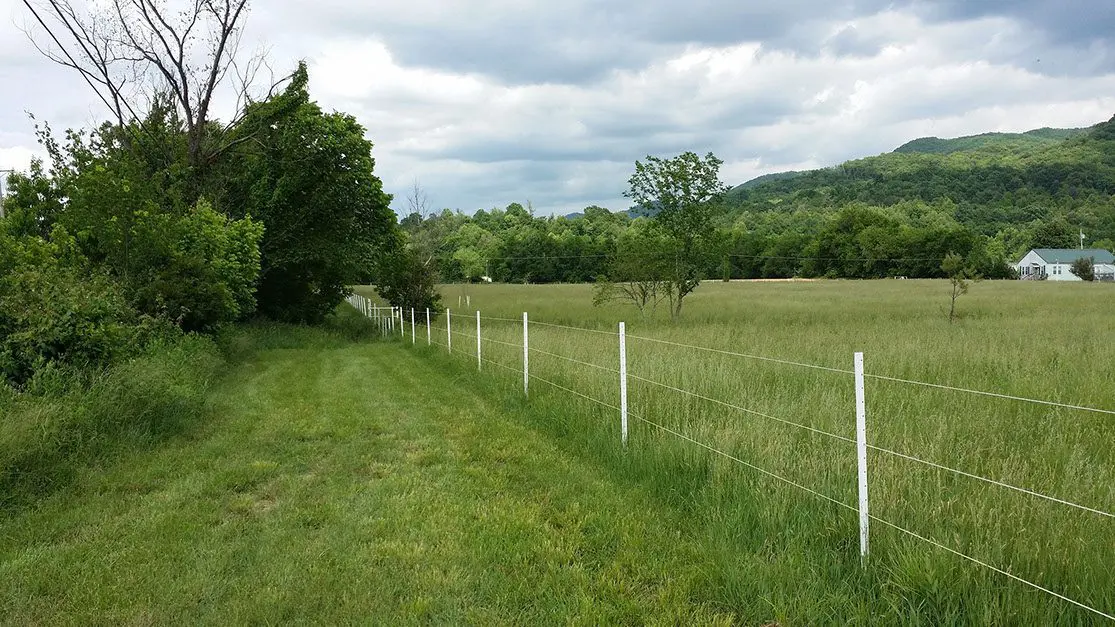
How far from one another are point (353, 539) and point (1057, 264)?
10994 cm

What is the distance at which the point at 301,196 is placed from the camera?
29.8m

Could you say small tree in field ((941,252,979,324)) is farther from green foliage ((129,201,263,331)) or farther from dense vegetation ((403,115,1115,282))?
dense vegetation ((403,115,1115,282))

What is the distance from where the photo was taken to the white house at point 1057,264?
88938 mm

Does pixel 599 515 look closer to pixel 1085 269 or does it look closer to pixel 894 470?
pixel 894 470

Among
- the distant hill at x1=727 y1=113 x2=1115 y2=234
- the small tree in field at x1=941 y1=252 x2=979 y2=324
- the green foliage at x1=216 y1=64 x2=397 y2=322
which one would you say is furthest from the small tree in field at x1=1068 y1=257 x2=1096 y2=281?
the green foliage at x1=216 y1=64 x2=397 y2=322

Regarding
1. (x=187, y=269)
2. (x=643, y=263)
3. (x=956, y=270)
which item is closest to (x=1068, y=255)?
(x=956, y=270)

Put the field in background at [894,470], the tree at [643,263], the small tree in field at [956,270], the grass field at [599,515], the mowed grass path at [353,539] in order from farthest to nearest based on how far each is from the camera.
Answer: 1. the tree at [643,263]
2. the small tree in field at [956,270]
3. the mowed grass path at [353,539]
4. the grass field at [599,515]
5. the field in background at [894,470]

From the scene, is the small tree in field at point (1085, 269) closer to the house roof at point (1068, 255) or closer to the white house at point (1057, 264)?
the white house at point (1057, 264)

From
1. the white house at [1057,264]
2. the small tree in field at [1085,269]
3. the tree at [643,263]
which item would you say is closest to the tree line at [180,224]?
the tree at [643,263]

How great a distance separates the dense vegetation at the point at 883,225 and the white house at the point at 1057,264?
331 centimetres

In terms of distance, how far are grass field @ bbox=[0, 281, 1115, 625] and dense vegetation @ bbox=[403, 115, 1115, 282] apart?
58.9m

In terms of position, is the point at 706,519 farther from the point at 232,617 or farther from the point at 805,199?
the point at 805,199

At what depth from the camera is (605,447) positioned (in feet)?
23.7

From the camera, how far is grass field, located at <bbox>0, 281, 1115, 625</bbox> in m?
3.76
